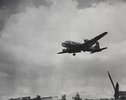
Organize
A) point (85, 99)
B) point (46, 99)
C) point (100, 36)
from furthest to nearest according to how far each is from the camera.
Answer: point (46, 99) → point (85, 99) → point (100, 36)

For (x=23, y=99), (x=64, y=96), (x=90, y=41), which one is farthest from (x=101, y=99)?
(x=90, y=41)

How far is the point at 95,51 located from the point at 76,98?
132 ft

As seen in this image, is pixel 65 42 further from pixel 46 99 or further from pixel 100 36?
pixel 46 99

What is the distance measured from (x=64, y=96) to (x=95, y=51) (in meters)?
47.4

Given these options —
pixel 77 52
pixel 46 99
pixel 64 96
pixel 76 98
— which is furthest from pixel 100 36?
pixel 46 99

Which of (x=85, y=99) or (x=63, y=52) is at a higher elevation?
(x=63, y=52)

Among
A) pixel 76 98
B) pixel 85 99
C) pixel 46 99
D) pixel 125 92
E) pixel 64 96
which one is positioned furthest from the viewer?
pixel 125 92

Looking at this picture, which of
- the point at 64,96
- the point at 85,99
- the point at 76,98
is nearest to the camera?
the point at 76,98

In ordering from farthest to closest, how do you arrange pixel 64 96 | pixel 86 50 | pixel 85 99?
pixel 85 99
pixel 64 96
pixel 86 50

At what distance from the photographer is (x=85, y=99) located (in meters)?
112

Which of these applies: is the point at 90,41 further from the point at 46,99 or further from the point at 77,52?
the point at 46,99

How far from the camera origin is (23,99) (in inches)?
5039

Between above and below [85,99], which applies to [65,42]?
above

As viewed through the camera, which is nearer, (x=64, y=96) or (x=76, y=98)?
(x=76, y=98)
